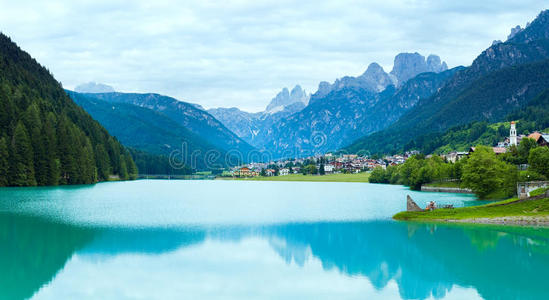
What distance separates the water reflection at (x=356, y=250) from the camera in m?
27.5

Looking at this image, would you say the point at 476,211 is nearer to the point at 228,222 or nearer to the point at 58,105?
the point at 228,222

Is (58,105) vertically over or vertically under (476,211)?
over

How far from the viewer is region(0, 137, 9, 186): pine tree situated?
105 meters

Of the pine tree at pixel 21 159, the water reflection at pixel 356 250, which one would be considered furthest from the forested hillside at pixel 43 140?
the water reflection at pixel 356 250

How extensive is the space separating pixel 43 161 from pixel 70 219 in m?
72.7

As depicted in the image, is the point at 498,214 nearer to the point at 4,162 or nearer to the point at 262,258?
the point at 262,258

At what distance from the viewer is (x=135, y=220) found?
52656mm

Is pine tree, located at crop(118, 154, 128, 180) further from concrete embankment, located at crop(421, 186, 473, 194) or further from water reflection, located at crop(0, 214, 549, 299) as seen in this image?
water reflection, located at crop(0, 214, 549, 299)

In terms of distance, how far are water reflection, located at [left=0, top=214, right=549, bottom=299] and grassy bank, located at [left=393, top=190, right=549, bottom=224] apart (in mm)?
2931

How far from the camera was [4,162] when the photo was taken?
105438mm

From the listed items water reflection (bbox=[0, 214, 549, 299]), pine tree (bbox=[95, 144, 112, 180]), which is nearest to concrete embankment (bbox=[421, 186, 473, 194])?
water reflection (bbox=[0, 214, 549, 299])

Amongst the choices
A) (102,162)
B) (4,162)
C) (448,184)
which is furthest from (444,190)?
(102,162)

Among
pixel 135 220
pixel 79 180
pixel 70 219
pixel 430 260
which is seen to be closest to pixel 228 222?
pixel 135 220

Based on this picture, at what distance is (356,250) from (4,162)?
92.5 meters
